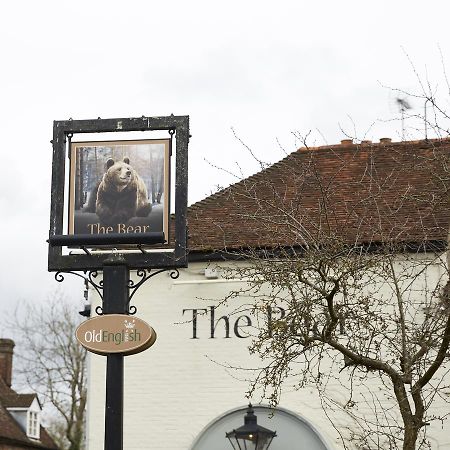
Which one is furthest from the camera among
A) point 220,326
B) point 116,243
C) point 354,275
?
Answer: point 220,326

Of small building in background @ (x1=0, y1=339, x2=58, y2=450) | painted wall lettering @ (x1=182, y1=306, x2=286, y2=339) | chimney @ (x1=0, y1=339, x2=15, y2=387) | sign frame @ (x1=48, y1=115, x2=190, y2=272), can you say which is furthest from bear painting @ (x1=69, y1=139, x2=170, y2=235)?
chimney @ (x1=0, y1=339, x2=15, y2=387)

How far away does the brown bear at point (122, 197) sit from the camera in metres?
13.5

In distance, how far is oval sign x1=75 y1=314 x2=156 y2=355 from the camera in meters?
12.6

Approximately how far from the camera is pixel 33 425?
120ft

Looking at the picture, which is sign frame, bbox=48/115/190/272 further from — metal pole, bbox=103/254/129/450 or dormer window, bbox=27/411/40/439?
dormer window, bbox=27/411/40/439

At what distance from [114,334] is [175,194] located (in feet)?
6.76

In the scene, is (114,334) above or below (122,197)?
below

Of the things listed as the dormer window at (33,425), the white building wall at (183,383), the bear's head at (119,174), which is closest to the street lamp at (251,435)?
the white building wall at (183,383)

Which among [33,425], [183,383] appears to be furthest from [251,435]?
[33,425]

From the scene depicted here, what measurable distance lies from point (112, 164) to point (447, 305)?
4.77 m

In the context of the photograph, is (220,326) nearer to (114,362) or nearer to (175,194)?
(175,194)

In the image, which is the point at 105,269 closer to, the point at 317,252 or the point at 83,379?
the point at 317,252

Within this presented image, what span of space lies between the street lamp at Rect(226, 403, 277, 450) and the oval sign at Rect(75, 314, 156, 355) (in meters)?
4.30

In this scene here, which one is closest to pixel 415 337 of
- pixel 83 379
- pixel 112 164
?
pixel 112 164
